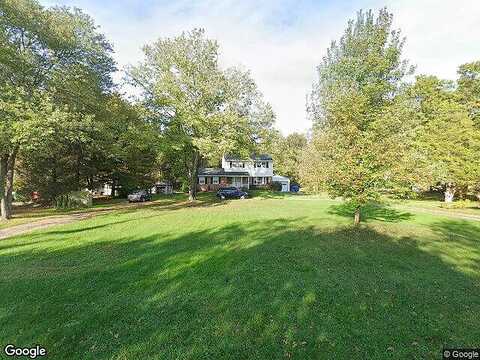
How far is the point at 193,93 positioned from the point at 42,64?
13.7 metres

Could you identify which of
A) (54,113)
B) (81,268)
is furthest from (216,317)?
(54,113)

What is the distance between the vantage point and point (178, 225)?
16.5 m

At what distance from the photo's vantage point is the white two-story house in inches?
2221

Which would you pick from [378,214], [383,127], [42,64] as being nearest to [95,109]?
[42,64]

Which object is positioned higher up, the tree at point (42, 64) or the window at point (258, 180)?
the tree at point (42, 64)

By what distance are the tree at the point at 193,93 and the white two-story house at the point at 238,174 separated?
978 inches

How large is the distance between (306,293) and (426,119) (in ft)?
131

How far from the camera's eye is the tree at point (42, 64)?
17172 millimetres

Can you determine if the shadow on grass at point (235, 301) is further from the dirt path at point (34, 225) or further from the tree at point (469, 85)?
the tree at point (469, 85)

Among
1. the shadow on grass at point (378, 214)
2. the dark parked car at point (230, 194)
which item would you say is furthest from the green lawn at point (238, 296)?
the dark parked car at point (230, 194)

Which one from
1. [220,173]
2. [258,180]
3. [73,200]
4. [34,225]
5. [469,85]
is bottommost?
[34,225]

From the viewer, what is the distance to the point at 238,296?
7.11m

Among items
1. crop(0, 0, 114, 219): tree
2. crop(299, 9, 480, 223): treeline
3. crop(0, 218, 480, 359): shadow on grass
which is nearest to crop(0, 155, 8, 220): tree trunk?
crop(0, 0, 114, 219): tree

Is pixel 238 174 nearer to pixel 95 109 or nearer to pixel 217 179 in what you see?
pixel 217 179
